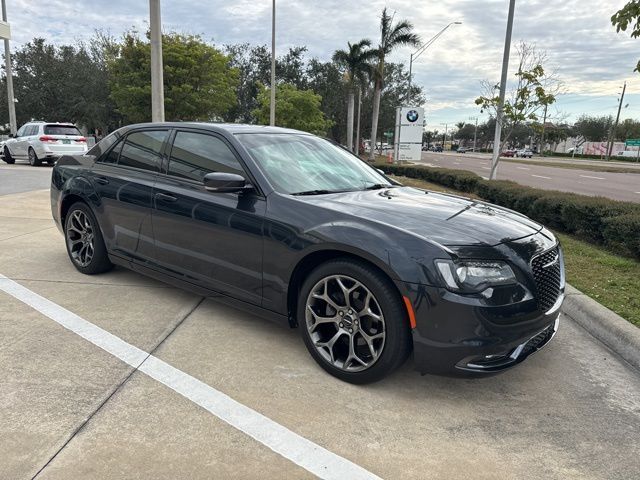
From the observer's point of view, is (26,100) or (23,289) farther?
(26,100)

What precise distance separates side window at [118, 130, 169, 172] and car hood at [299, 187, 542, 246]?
5.55ft

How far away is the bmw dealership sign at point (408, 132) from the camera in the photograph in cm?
3177

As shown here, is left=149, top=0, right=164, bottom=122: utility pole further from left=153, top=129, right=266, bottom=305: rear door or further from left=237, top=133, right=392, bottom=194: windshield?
left=237, top=133, right=392, bottom=194: windshield

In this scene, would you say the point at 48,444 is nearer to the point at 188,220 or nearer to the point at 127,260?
the point at 188,220

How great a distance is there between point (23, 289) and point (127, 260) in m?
1.05

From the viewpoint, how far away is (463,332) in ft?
8.87

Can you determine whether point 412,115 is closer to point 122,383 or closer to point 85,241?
point 85,241

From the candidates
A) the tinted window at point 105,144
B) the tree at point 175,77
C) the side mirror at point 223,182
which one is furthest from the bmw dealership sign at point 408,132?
the side mirror at point 223,182

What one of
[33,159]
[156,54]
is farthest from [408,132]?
[156,54]

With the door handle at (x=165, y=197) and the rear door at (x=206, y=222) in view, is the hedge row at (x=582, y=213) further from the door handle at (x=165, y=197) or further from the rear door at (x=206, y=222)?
the door handle at (x=165, y=197)

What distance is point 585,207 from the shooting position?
23.9 ft

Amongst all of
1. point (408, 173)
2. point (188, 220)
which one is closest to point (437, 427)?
point (188, 220)

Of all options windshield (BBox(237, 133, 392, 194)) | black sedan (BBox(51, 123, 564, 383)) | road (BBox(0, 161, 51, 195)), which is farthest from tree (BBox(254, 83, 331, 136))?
windshield (BBox(237, 133, 392, 194))

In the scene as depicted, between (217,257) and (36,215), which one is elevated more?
(217,257)
